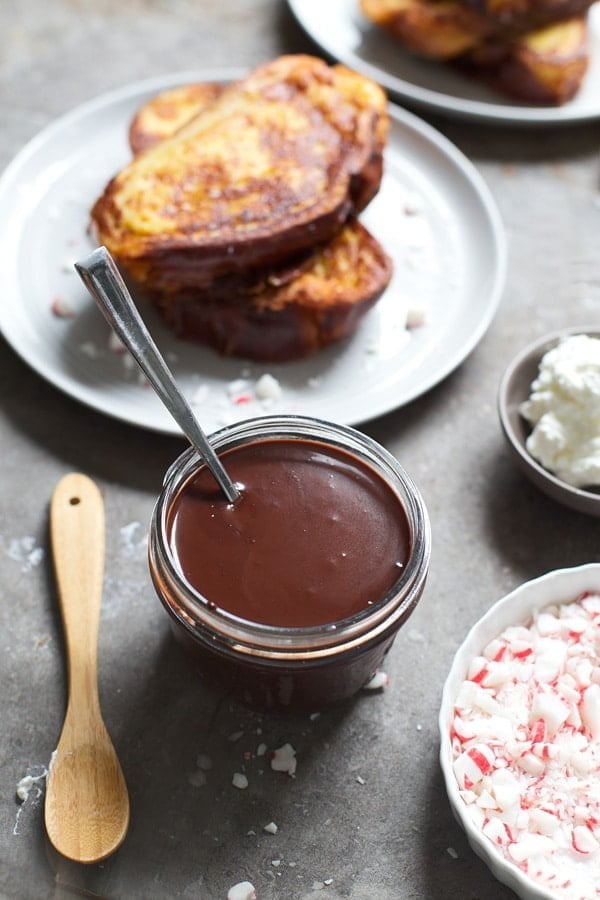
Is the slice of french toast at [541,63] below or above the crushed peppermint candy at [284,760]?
above

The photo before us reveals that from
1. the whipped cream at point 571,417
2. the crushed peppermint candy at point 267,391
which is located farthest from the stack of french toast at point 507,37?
the crushed peppermint candy at point 267,391

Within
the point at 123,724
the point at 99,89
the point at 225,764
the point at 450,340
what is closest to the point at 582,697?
the point at 225,764

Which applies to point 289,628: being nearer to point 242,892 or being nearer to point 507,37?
point 242,892

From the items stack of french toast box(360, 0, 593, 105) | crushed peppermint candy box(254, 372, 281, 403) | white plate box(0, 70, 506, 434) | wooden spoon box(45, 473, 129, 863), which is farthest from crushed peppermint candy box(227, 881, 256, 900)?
stack of french toast box(360, 0, 593, 105)

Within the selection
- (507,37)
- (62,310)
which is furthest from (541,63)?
(62,310)

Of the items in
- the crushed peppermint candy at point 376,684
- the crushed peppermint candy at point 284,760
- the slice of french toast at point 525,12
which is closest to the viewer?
the crushed peppermint candy at point 284,760

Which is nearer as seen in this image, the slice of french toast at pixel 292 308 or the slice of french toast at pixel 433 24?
the slice of french toast at pixel 292 308

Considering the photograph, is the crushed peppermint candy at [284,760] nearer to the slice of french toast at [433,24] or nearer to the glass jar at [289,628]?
the glass jar at [289,628]
